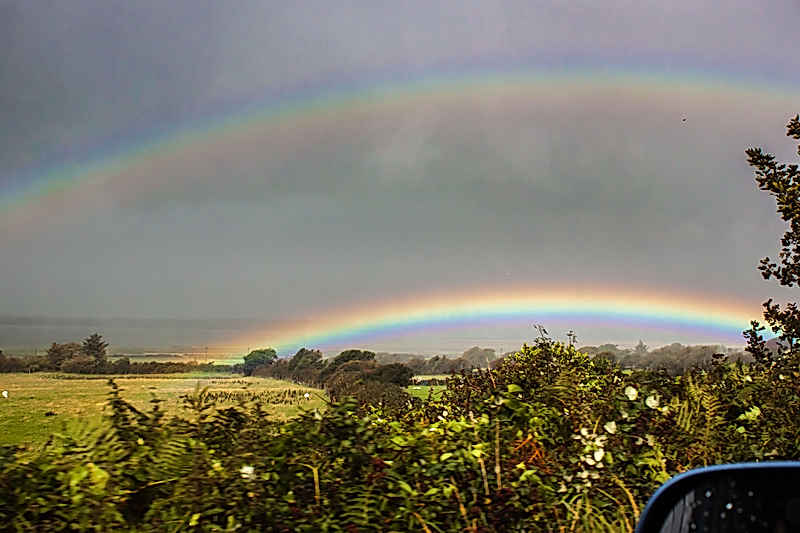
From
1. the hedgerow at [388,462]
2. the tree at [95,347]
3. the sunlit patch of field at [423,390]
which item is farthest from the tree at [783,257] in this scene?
the tree at [95,347]

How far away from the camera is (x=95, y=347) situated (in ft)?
17.8

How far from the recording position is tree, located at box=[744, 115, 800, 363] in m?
4.51

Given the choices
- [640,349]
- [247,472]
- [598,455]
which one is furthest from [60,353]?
[640,349]

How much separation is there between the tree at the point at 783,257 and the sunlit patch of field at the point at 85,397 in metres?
3.00

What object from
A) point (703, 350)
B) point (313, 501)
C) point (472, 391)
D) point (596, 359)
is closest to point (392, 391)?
point (472, 391)

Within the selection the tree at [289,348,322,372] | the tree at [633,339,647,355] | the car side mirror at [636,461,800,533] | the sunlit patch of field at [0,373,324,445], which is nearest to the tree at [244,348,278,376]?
the tree at [289,348,322,372]

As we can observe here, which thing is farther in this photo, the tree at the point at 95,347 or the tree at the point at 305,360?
the tree at the point at 305,360

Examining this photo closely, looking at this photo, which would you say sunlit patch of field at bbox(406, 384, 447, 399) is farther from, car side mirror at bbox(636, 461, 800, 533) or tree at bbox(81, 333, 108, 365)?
car side mirror at bbox(636, 461, 800, 533)

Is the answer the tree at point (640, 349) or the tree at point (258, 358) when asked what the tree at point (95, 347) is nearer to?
the tree at point (258, 358)

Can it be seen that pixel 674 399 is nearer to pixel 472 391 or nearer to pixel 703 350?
pixel 472 391

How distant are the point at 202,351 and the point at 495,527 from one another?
11.8 feet

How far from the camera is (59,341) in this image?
545 centimetres

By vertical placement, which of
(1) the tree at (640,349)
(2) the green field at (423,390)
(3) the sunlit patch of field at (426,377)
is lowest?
(2) the green field at (423,390)

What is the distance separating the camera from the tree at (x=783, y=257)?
451 cm
